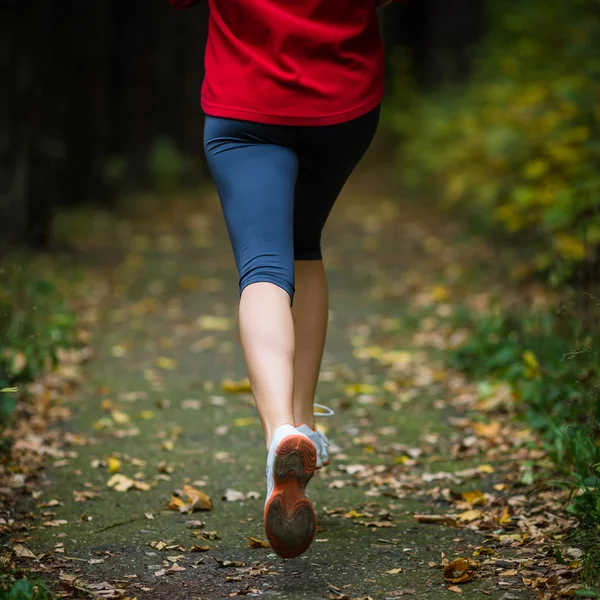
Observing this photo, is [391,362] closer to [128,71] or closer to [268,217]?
[268,217]

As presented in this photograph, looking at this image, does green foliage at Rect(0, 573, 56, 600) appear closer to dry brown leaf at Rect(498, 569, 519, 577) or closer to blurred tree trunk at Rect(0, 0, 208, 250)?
dry brown leaf at Rect(498, 569, 519, 577)

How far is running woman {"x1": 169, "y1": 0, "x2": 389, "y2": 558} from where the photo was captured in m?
2.61

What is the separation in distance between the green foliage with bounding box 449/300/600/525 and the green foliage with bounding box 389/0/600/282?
394mm

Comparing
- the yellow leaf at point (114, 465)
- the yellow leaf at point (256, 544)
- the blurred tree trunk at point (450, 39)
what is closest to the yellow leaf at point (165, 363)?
the yellow leaf at point (114, 465)

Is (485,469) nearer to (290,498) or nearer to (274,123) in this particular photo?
(290,498)

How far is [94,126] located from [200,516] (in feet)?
37.2

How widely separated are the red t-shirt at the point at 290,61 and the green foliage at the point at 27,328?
1.62 meters

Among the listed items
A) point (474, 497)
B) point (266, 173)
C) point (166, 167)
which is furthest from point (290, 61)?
point (166, 167)

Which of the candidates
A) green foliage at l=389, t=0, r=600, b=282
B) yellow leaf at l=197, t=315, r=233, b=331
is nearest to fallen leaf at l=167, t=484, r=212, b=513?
green foliage at l=389, t=0, r=600, b=282

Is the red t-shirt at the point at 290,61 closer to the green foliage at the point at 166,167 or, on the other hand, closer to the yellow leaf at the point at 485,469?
the yellow leaf at the point at 485,469

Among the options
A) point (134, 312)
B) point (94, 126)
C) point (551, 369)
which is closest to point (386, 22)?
point (94, 126)

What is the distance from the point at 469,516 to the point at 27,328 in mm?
3188

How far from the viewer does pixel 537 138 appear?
739 centimetres

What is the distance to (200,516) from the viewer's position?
3250 millimetres
